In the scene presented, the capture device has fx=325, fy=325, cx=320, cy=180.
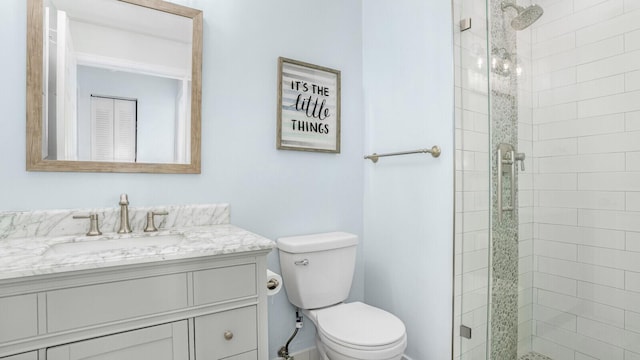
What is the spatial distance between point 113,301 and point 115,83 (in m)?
0.94

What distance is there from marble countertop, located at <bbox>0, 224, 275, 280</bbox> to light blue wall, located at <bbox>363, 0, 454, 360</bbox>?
3.07 ft

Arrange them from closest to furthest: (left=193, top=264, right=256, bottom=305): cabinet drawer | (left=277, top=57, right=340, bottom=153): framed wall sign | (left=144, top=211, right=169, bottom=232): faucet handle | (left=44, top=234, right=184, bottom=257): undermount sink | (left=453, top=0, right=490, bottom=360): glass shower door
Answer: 1. (left=193, top=264, right=256, bottom=305): cabinet drawer
2. (left=44, top=234, right=184, bottom=257): undermount sink
3. (left=144, top=211, right=169, bottom=232): faucet handle
4. (left=453, top=0, right=490, bottom=360): glass shower door
5. (left=277, top=57, right=340, bottom=153): framed wall sign

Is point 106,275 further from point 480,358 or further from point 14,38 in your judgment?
point 480,358

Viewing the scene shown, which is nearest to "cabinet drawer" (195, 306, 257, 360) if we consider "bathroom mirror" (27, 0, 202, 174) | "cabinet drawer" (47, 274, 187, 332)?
"cabinet drawer" (47, 274, 187, 332)

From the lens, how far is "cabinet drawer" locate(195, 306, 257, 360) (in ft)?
3.45

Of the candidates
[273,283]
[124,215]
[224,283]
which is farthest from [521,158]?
[124,215]

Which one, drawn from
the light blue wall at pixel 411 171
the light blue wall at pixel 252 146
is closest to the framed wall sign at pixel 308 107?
the light blue wall at pixel 252 146

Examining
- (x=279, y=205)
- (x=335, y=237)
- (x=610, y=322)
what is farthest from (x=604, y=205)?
(x=279, y=205)

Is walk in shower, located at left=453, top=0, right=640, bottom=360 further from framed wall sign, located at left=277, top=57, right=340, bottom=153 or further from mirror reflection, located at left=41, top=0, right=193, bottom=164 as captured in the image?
mirror reflection, located at left=41, top=0, right=193, bottom=164

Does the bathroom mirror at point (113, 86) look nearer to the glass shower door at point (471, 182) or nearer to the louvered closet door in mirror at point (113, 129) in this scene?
the louvered closet door in mirror at point (113, 129)

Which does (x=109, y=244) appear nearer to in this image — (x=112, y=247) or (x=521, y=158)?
(x=112, y=247)

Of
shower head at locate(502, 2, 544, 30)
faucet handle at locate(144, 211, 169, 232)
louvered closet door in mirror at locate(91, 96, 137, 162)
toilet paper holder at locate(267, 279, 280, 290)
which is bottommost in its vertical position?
toilet paper holder at locate(267, 279, 280, 290)

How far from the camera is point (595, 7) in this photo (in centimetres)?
147

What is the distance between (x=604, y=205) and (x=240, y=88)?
1.81 meters
